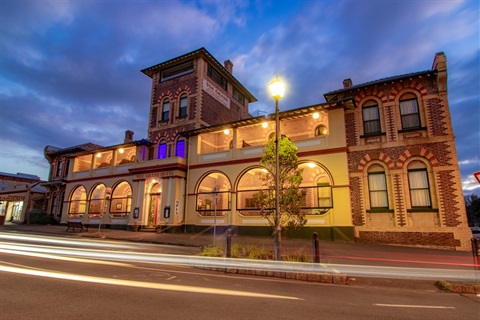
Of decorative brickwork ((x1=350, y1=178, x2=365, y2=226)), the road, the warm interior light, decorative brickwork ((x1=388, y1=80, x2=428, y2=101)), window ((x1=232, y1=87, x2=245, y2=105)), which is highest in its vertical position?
window ((x1=232, y1=87, x2=245, y2=105))

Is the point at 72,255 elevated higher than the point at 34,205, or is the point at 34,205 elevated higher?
the point at 34,205

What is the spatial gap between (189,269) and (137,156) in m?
19.1

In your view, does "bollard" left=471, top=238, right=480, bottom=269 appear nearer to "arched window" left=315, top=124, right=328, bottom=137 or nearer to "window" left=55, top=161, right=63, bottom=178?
"arched window" left=315, top=124, right=328, bottom=137

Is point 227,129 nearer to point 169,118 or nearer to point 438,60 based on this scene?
point 169,118

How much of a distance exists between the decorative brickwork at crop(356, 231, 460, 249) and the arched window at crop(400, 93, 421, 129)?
19.6ft

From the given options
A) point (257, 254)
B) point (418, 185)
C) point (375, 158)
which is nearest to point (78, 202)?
point (257, 254)

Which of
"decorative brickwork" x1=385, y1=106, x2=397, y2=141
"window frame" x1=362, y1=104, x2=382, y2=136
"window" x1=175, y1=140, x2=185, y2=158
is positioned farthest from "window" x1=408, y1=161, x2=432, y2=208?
"window" x1=175, y1=140, x2=185, y2=158

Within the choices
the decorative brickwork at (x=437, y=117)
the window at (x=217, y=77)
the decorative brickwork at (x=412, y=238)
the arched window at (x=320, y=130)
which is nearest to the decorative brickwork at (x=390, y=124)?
the decorative brickwork at (x=437, y=117)

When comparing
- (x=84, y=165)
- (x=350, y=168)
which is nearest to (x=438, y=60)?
(x=350, y=168)

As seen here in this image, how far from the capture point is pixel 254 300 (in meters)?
5.31

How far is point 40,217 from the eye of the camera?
97.9ft

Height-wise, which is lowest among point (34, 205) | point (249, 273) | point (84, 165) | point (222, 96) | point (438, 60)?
point (249, 273)

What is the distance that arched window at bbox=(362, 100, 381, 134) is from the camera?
16766 mm

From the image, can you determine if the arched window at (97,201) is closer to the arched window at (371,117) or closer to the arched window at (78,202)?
the arched window at (78,202)
